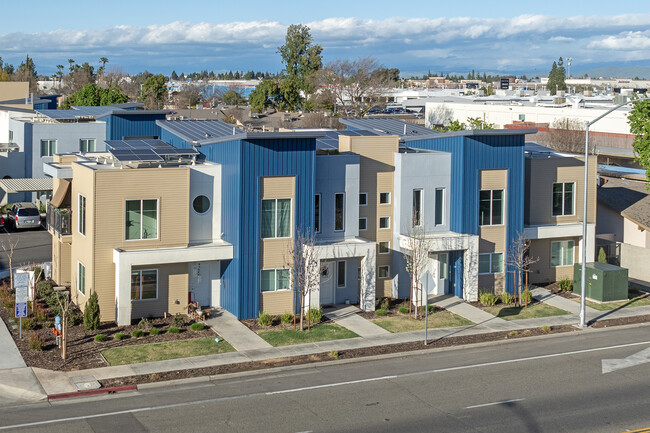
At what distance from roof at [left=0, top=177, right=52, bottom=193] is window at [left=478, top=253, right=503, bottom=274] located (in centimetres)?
2820

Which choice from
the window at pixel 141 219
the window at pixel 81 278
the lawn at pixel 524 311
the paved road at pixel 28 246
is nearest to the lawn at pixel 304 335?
the window at pixel 141 219

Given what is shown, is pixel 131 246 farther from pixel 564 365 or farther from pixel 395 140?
pixel 564 365

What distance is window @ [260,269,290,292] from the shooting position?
33.6m

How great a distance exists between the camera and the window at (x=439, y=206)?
1476 inches

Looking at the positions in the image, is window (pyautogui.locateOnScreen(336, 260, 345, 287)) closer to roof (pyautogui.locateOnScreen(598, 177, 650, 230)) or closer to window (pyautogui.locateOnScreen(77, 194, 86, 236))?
window (pyautogui.locateOnScreen(77, 194, 86, 236))

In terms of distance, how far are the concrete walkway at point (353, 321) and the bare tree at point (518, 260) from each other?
718 centimetres

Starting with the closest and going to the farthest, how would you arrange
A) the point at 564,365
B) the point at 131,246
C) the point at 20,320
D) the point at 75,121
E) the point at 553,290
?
the point at 564,365 → the point at 20,320 → the point at 131,246 → the point at 553,290 → the point at 75,121

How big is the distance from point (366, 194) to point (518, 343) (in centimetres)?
928

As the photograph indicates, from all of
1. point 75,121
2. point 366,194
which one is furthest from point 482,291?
point 75,121

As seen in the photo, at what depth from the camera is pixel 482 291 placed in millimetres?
37500

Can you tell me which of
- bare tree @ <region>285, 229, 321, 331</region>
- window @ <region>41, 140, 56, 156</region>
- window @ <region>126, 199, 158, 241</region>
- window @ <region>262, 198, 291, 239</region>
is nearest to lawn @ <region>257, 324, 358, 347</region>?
bare tree @ <region>285, 229, 321, 331</region>

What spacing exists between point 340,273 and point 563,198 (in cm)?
1190

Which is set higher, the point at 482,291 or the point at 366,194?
the point at 366,194

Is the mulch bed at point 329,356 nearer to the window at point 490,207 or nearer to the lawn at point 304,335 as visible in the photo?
the lawn at point 304,335
